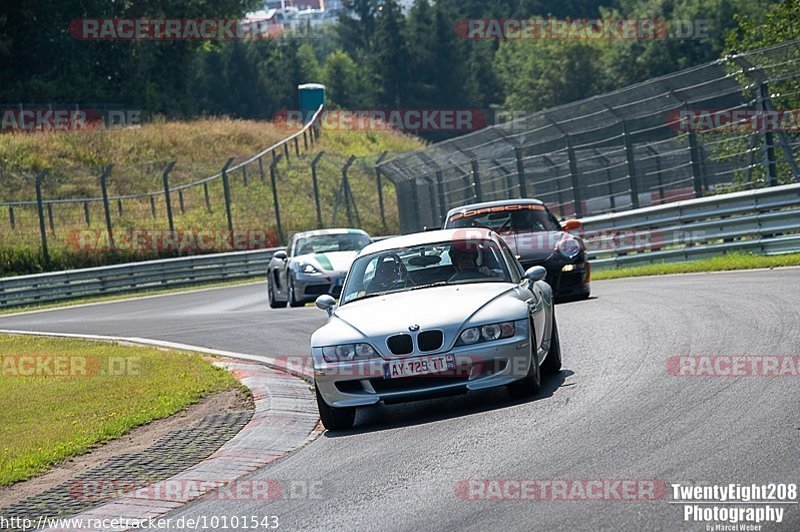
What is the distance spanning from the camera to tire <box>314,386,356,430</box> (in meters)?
9.09

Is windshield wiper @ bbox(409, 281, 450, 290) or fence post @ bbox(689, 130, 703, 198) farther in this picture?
fence post @ bbox(689, 130, 703, 198)

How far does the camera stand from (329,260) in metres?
21.2

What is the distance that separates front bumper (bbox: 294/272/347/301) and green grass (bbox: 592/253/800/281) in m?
4.45

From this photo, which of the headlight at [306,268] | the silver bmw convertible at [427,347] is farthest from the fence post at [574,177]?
the silver bmw convertible at [427,347]

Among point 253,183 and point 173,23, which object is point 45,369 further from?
point 173,23

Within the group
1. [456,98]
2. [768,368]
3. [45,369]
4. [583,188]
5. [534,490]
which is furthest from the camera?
[456,98]

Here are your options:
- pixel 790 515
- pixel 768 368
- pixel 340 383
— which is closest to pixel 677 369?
pixel 768 368

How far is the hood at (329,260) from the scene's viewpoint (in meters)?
20.8

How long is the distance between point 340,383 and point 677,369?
8.07 ft

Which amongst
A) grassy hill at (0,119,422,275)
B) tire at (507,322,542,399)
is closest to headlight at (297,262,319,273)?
tire at (507,322,542,399)

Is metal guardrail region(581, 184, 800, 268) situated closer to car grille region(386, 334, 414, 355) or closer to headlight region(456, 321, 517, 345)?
headlight region(456, 321, 517, 345)

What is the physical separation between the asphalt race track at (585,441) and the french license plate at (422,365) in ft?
1.14

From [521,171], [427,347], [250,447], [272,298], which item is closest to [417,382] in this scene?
[427,347]

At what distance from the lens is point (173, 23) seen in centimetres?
6906
